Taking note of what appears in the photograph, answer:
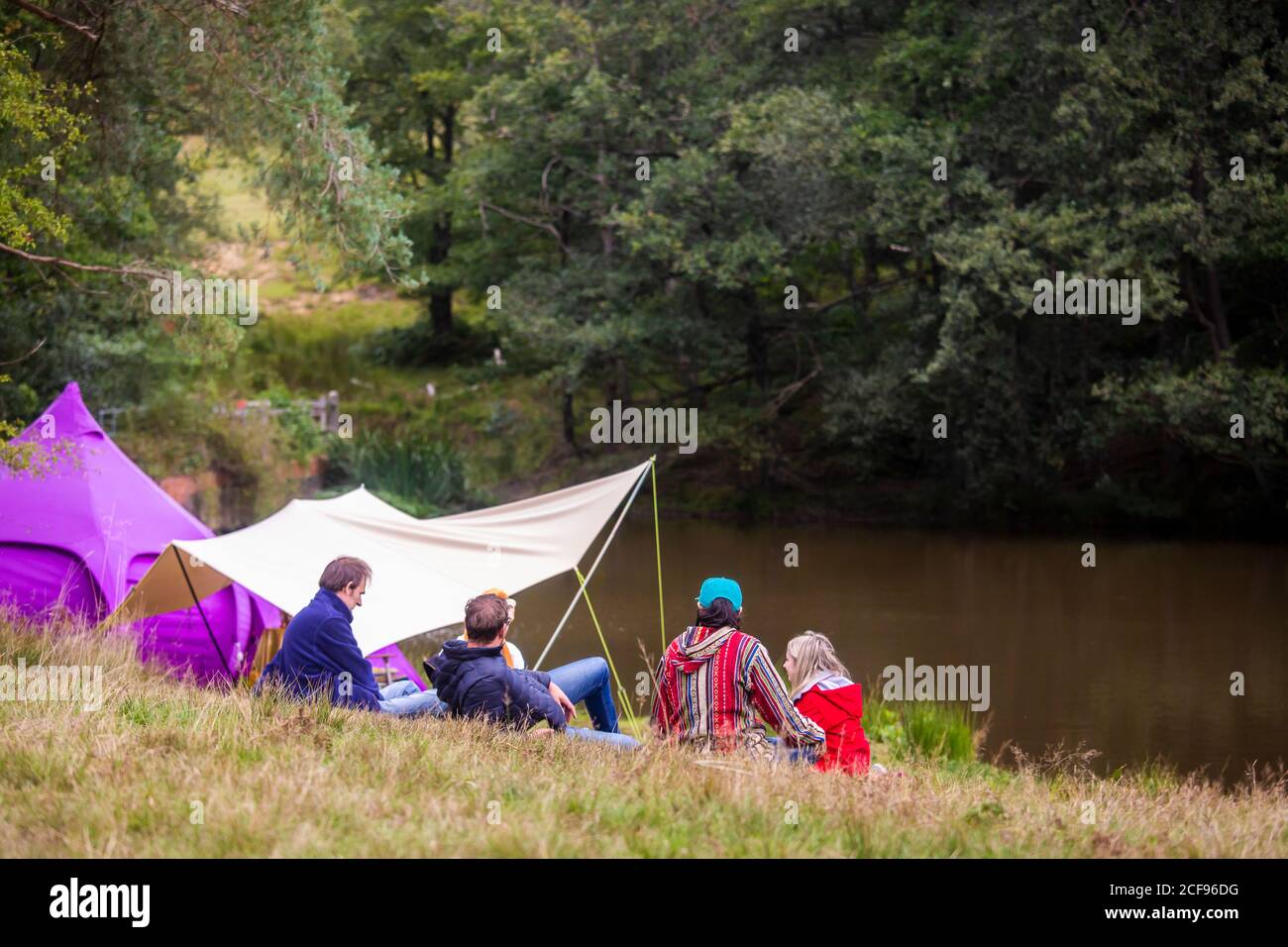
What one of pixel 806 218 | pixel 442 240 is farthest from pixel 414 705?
pixel 442 240

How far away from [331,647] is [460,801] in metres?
2.12

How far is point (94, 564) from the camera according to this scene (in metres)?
9.20

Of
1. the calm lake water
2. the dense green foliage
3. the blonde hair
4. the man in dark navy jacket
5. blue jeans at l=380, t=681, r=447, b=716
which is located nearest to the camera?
the blonde hair

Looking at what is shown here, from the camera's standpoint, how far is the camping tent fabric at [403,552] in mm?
7941

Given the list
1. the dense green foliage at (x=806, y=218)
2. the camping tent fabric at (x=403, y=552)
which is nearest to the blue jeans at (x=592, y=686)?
the camping tent fabric at (x=403, y=552)

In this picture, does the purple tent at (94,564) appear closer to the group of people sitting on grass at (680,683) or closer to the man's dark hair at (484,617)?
the group of people sitting on grass at (680,683)

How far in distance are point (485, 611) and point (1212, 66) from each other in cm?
1350

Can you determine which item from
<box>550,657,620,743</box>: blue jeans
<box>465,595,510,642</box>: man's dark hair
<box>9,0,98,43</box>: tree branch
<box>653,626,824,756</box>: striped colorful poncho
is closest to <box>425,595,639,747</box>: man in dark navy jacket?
<box>465,595,510,642</box>: man's dark hair

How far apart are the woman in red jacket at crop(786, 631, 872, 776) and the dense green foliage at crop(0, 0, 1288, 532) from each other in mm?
6634

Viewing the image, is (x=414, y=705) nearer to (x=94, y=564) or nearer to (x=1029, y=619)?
(x=94, y=564)

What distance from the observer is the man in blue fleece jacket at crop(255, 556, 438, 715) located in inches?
237

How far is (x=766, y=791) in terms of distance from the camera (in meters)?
4.42

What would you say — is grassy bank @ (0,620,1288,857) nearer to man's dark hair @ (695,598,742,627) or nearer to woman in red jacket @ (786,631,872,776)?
woman in red jacket @ (786,631,872,776)
